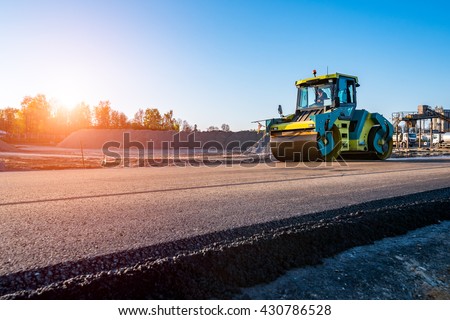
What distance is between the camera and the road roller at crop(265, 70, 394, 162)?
41.4ft

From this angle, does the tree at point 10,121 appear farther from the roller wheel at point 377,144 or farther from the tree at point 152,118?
the roller wheel at point 377,144

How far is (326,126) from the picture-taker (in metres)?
12.5

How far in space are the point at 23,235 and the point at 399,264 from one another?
2.84 m

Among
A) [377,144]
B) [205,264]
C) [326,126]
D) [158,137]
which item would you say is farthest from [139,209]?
[158,137]

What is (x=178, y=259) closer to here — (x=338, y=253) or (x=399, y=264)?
(x=338, y=253)

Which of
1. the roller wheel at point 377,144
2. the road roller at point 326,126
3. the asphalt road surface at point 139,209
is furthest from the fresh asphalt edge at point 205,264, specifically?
the roller wheel at point 377,144

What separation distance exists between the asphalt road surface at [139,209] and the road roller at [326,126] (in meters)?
6.02

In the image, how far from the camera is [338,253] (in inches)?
102

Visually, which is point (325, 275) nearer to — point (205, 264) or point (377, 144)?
point (205, 264)

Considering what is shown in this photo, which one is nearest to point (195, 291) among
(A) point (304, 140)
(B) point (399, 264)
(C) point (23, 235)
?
(B) point (399, 264)

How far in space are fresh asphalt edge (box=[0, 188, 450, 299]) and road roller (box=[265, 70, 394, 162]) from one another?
31.1 ft

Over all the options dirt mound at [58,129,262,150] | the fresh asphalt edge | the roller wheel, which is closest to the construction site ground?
the fresh asphalt edge

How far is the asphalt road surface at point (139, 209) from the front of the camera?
8.70 feet

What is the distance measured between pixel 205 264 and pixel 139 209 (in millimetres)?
2062
